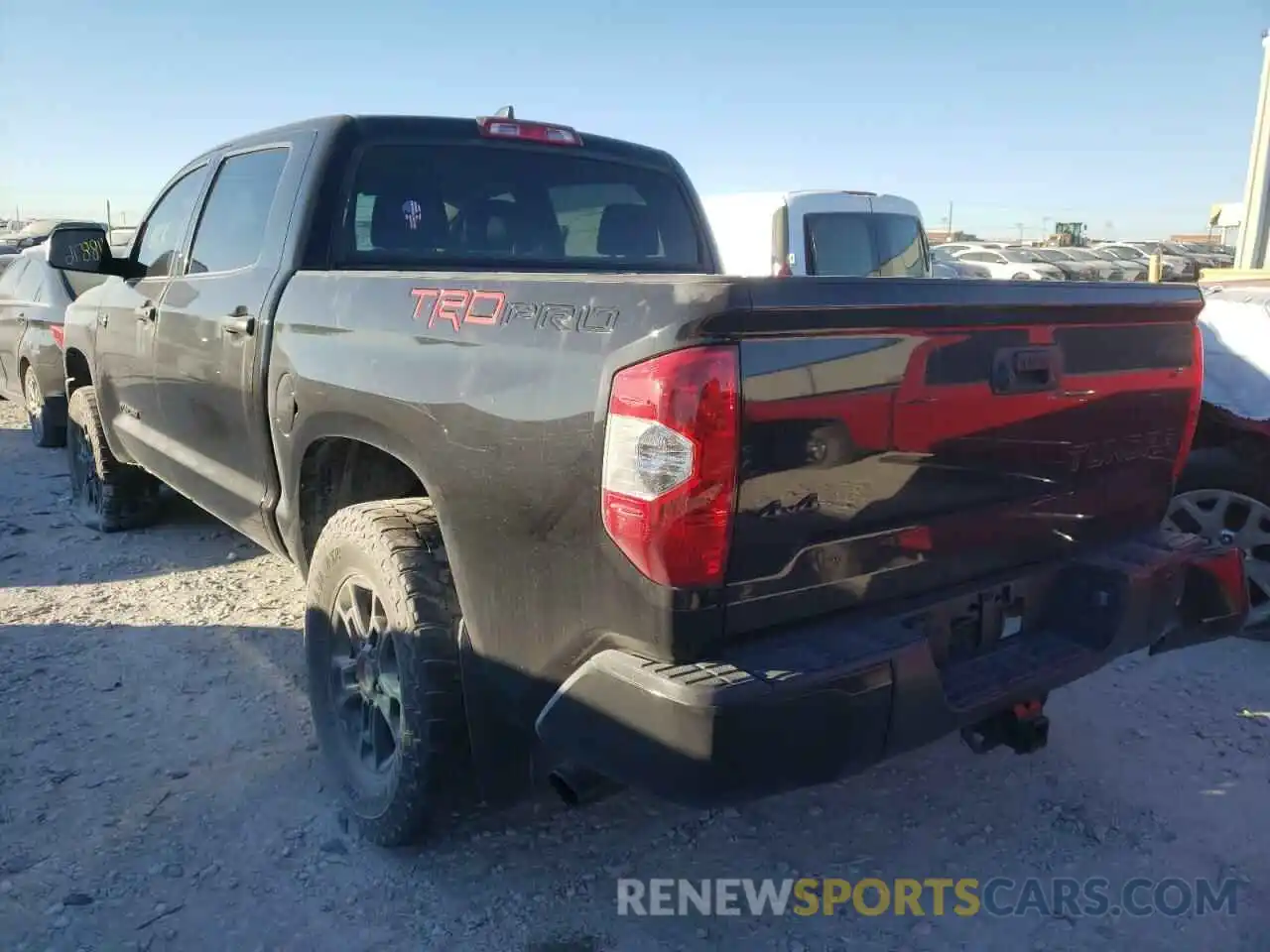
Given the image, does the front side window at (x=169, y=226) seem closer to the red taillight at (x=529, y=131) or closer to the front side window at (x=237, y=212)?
the front side window at (x=237, y=212)

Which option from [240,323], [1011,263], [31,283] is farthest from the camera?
[1011,263]

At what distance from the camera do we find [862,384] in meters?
2.08

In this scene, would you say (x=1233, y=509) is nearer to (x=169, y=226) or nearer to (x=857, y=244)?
(x=169, y=226)

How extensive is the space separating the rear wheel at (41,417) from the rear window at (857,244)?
646 cm

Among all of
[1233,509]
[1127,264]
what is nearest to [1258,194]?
[1233,509]

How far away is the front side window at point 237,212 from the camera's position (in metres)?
3.67

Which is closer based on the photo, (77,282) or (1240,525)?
(1240,525)

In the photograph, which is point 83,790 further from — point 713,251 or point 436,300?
point 713,251

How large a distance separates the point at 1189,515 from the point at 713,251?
235cm

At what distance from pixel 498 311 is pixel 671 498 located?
0.68 m

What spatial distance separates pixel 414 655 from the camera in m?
2.52

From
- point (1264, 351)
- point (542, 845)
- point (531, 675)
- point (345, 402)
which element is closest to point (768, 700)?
point (531, 675)

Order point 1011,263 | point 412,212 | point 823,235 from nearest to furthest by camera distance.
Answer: point 412,212
point 823,235
point 1011,263

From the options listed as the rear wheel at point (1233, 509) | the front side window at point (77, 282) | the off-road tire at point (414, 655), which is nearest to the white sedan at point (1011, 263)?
the rear wheel at point (1233, 509)
